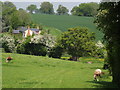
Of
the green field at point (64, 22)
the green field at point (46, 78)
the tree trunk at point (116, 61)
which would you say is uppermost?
the green field at point (64, 22)

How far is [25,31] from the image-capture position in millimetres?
125875

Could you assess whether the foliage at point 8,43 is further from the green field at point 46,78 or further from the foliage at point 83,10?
the foliage at point 83,10

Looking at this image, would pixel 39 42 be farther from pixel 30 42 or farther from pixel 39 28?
pixel 39 28

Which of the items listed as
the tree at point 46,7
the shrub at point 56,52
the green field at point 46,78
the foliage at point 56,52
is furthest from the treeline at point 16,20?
the green field at point 46,78

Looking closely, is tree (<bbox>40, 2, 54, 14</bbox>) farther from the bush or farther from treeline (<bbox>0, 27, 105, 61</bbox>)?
the bush

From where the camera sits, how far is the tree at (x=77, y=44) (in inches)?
2872

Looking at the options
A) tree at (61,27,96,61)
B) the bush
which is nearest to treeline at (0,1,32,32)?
the bush

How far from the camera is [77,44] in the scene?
244 feet

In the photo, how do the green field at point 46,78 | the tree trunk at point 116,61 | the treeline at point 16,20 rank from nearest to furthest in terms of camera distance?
the green field at point 46,78
the tree trunk at point 116,61
the treeline at point 16,20

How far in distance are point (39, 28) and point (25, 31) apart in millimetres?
7178

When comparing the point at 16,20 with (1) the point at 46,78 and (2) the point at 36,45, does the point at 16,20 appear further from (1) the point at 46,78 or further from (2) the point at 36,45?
(1) the point at 46,78

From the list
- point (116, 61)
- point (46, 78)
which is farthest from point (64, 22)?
point (116, 61)

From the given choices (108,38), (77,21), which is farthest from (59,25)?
(108,38)

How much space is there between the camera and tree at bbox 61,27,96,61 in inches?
2872
